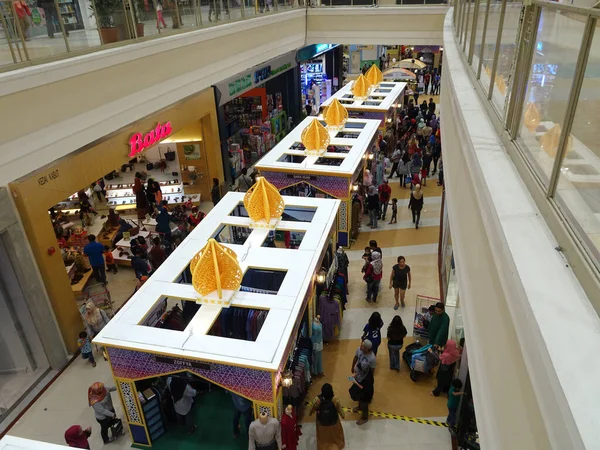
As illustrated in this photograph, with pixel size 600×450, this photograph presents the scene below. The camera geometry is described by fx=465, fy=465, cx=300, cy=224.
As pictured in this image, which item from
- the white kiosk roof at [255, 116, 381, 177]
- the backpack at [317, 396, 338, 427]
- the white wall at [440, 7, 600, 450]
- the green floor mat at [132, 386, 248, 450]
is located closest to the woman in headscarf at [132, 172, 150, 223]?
the white kiosk roof at [255, 116, 381, 177]

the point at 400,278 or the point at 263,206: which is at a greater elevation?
the point at 263,206

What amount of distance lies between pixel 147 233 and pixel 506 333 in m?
11.3

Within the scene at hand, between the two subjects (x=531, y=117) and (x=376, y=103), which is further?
(x=376, y=103)

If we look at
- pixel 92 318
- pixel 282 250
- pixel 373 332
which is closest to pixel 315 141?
pixel 282 250

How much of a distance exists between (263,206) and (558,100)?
698cm

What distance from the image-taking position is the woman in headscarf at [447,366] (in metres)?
7.17

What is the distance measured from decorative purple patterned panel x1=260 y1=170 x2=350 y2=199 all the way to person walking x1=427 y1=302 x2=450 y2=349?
4.81m

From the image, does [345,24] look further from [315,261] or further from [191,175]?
[315,261]

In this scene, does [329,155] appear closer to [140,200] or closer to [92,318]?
[140,200]

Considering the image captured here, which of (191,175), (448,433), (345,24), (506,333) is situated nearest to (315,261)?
(448,433)

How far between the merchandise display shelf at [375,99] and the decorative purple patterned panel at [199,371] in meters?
13.5

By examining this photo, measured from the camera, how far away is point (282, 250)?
8.15 meters

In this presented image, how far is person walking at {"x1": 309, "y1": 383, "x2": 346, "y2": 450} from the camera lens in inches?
257

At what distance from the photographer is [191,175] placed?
1516cm
